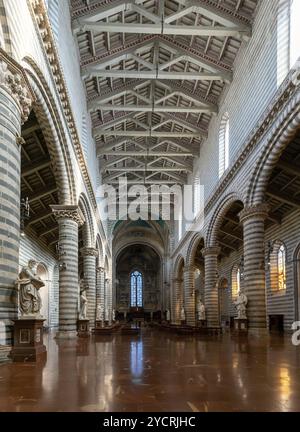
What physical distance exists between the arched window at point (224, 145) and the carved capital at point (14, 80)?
18.6 meters

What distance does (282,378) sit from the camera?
866cm

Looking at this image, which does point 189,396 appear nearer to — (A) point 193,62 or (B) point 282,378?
(B) point 282,378

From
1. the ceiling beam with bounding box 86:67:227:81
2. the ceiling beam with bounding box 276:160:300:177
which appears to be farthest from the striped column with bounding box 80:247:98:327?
the ceiling beam with bounding box 276:160:300:177

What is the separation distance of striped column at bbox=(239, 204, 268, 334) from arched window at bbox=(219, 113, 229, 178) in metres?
7.33

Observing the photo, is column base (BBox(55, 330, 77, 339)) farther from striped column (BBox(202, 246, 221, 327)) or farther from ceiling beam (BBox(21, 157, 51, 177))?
striped column (BBox(202, 246, 221, 327))

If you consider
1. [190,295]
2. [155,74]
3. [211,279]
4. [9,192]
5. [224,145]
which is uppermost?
[155,74]

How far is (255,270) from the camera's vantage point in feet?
72.6

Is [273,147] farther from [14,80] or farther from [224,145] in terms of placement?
[14,80]

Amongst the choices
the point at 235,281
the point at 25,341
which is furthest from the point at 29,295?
the point at 235,281

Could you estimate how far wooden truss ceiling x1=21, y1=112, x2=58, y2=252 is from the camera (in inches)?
834

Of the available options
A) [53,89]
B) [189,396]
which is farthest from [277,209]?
[189,396]

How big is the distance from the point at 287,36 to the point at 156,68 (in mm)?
9063

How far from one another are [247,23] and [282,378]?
18661mm

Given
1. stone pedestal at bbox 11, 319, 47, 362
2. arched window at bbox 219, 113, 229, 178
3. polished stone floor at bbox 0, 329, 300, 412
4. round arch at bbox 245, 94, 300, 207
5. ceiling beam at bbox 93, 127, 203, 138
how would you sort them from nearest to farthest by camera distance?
1. polished stone floor at bbox 0, 329, 300, 412
2. stone pedestal at bbox 11, 319, 47, 362
3. round arch at bbox 245, 94, 300, 207
4. arched window at bbox 219, 113, 229, 178
5. ceiling beam at bbox 93, 127, 203, 138
